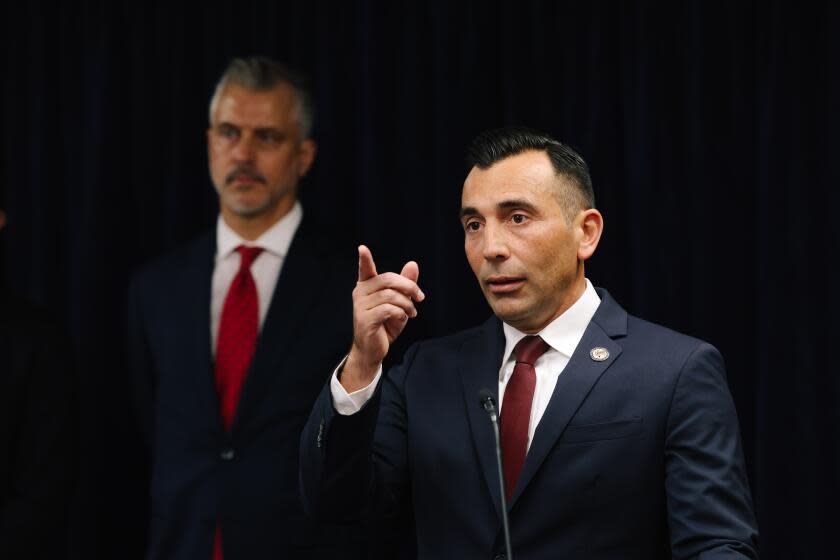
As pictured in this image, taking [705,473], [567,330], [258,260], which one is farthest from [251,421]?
[705,473]

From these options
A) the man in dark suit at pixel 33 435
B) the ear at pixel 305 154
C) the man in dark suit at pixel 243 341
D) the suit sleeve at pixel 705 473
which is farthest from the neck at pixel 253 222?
the suit sleeve at pixel 705 473

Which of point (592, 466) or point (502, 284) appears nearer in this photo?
point (592, 466)

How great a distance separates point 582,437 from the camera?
194 centimetres

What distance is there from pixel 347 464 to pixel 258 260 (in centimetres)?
100

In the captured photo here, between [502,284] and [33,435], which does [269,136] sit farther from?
[502,284]

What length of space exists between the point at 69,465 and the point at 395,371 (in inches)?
39.3

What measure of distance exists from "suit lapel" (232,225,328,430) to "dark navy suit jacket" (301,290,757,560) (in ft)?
2.19

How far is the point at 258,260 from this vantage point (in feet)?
9.31

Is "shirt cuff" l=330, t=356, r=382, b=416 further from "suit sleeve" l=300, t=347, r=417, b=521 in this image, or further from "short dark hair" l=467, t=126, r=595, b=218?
"short dark hair" l=467, t=126, r=595, b=218

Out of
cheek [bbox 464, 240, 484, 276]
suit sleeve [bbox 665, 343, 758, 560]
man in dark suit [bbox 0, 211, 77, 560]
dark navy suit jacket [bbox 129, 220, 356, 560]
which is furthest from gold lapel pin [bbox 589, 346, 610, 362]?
man in dark suit [bbox 0, 211, 77, 560]

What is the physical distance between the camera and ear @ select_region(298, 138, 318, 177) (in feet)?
9.70

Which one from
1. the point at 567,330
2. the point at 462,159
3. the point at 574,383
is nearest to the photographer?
the point at 574,383

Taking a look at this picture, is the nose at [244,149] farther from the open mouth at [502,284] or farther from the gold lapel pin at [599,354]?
the gold lapel pin at [599,354]

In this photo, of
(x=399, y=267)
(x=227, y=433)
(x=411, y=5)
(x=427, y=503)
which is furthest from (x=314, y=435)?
(x=411, y=5)
